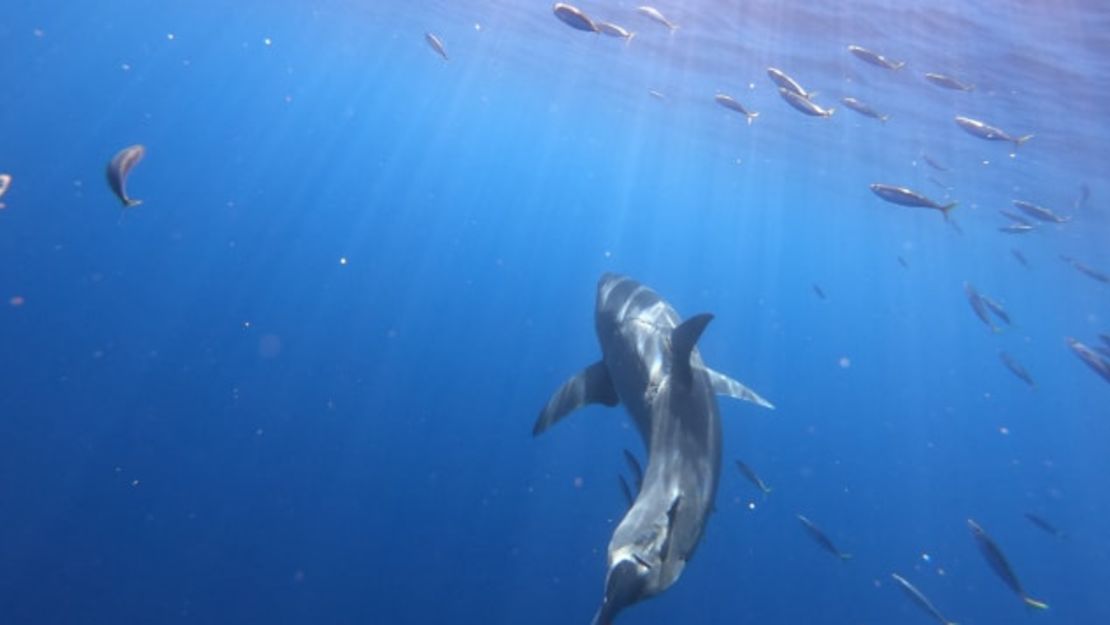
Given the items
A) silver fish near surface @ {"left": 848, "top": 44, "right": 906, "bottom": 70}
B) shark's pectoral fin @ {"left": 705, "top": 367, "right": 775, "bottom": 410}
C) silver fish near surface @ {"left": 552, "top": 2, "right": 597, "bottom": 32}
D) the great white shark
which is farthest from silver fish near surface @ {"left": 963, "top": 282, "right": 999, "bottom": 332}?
silver fish near surface @ {"left": 552, "top": 2, "right": 597, "bottom": 32}

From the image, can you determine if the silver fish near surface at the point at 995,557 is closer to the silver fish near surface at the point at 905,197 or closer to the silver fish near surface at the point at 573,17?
the silver fish near surface at the point at 905,197

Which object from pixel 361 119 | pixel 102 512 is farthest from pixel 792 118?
pixel 361 119

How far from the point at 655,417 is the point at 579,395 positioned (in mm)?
1227

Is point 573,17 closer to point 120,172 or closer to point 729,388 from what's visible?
point 729,388

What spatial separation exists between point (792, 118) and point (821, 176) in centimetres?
1018

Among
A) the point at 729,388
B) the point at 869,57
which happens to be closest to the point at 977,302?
the point at 869,57

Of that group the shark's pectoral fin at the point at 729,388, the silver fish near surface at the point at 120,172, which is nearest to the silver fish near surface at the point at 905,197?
the shark's pectoral fin at the point at 729,388

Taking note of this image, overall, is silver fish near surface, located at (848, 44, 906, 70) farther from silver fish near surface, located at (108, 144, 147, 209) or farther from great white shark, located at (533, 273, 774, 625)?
Result: silver fish near surface, located at (108, 144, 147, 209)

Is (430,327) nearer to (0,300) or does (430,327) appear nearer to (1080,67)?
(0,300)

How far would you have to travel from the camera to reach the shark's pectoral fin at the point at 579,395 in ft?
19.4

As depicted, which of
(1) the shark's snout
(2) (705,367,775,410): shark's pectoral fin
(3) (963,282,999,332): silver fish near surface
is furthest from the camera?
(3) (963,282,999,332): silver fish near surface

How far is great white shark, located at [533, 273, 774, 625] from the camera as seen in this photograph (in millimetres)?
3469

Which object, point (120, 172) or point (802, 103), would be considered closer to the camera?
point (120, 172)

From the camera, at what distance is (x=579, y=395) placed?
20.3 feet
